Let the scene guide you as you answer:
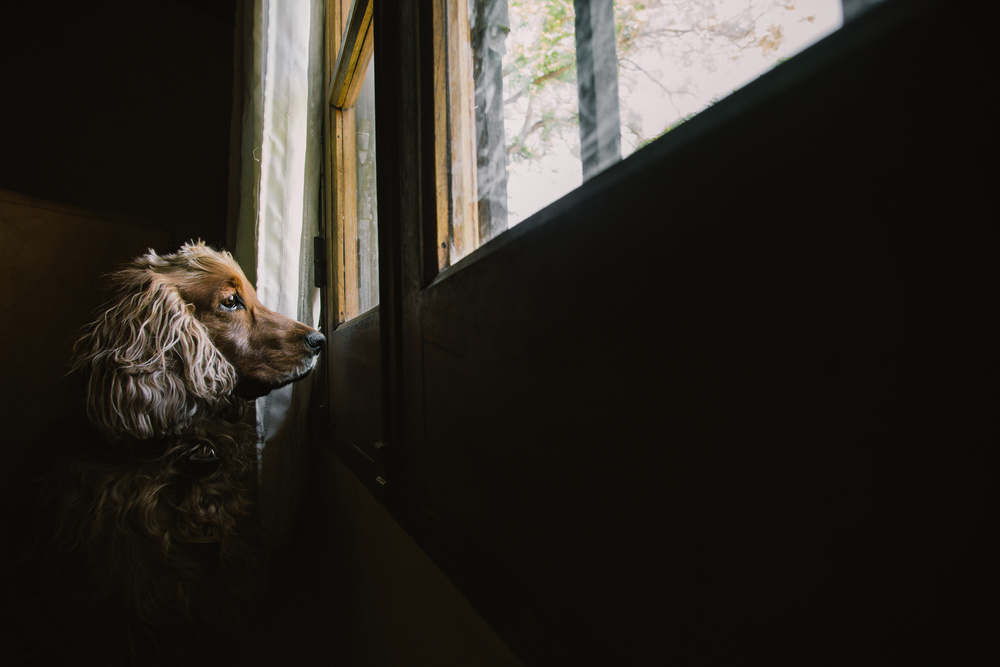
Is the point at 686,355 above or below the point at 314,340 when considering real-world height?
below

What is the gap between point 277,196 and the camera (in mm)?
1254

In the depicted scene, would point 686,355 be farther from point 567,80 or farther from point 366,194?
point 366,194

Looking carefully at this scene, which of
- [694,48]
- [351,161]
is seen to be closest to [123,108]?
[351,161]

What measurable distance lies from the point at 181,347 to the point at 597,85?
1058 millimetres

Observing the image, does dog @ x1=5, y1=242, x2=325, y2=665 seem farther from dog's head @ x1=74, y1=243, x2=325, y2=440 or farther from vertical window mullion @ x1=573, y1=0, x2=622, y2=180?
vertical window mullion @ x1=573, y1=0, x2=622, y2=180

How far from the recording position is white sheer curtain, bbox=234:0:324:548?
1.23 meters

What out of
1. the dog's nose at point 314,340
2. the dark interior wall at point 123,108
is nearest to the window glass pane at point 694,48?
the dog's nose at point 314,340

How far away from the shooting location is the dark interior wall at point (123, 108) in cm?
153

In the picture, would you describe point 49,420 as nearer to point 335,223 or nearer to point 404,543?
point 335,223

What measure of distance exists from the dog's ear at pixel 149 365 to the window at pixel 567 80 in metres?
0.78

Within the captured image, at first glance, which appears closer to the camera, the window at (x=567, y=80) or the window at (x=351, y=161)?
the window at (x=567, y=80)

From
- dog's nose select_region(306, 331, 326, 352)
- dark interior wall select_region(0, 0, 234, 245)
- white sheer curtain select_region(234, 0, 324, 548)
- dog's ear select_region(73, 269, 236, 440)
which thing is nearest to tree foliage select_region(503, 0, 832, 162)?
dog's nose select_region(306, 331, 326, 352)

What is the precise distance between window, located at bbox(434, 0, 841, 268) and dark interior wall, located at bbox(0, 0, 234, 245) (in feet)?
5.38

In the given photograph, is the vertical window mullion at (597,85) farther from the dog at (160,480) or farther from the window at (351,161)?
the dog at (160,480)
